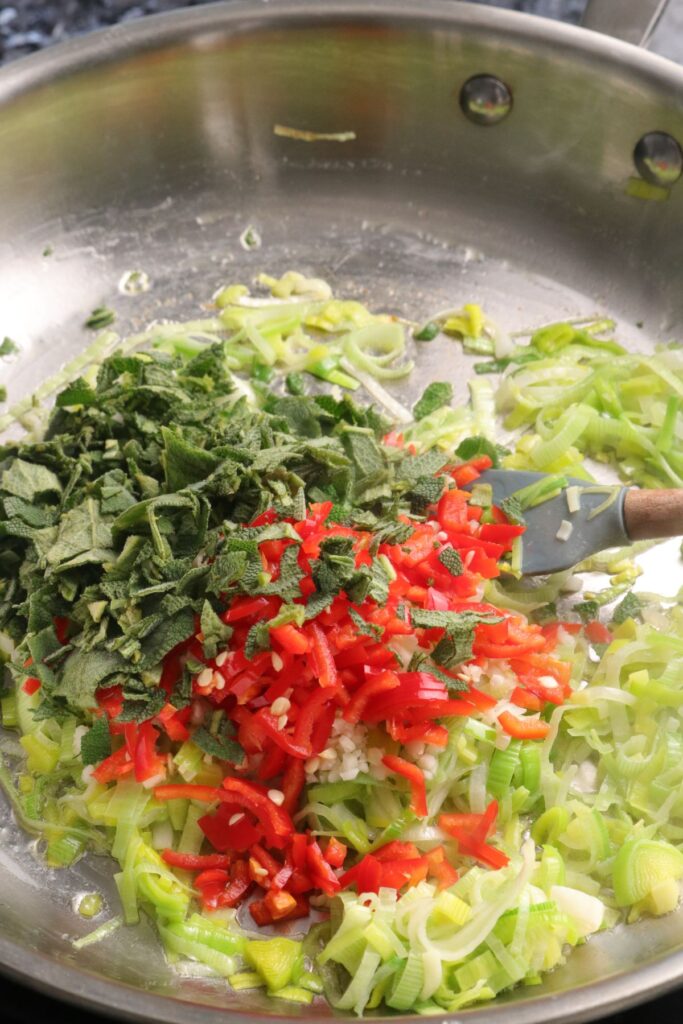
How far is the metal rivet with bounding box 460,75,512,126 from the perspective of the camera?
2.35 m

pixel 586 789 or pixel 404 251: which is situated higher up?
pixel 404 251

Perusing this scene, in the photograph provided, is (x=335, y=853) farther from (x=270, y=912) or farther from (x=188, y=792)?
(x=188, y=792)

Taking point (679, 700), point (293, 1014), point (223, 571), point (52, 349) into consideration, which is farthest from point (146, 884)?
point (52, 349)

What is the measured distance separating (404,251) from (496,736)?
4.37 feet

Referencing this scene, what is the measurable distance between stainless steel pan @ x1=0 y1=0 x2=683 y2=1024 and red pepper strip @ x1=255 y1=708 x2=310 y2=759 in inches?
38.6

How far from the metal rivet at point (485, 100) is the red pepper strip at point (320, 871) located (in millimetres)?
1733

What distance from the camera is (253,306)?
233cm

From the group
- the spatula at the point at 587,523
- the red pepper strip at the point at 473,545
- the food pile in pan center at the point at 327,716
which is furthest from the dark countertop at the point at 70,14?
the red pepper strip at the point at 473,545

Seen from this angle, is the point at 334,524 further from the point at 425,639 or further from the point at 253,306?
the point at 253,306

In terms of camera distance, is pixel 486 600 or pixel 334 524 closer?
pixel 334 524

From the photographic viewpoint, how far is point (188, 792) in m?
1.53

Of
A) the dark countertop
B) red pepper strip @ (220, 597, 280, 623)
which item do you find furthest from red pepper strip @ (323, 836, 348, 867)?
the dark countertop

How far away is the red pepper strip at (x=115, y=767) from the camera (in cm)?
153

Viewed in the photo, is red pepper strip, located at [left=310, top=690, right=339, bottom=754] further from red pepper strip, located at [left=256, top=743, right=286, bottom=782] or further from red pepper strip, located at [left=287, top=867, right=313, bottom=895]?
red pepper strip, located at [left=287, top=867, right=313, bottom=895]
